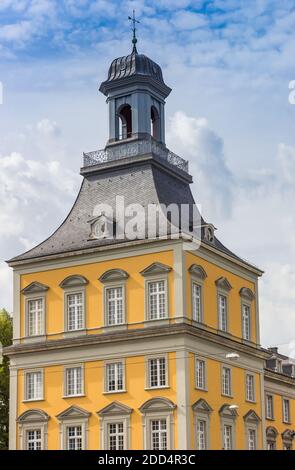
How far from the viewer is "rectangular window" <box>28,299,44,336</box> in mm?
57844

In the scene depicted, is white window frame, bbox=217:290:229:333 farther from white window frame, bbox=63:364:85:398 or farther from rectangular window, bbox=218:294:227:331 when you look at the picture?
white window frame, bbox=63:364:85:398

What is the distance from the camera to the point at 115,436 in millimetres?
53938

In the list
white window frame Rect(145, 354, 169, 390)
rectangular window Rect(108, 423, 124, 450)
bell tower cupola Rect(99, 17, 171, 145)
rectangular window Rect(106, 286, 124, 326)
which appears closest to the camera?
white window frame Rect(145, 354, 169, 390)

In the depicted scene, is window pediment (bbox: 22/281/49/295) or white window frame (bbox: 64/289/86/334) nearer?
white window frame (bbox: 64/289/86/334)

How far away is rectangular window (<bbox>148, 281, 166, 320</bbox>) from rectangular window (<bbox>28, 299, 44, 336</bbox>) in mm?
6990

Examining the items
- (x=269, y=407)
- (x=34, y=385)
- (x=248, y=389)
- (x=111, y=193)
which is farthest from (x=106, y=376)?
(x=269, y=407)

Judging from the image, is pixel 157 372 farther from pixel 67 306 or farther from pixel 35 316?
pixel 35 316

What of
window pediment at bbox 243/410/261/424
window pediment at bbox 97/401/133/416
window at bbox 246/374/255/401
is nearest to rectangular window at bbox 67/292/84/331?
window pediment at bbox 97/401/133/416

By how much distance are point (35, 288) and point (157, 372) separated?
9.44m

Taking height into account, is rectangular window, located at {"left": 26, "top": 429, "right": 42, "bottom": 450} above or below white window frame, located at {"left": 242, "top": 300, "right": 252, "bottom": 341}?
below

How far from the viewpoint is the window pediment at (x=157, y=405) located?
172 ft

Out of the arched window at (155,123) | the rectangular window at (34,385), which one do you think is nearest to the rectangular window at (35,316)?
the rectangular window at (34,385)

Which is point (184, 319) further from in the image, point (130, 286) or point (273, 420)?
point (273, 420)
